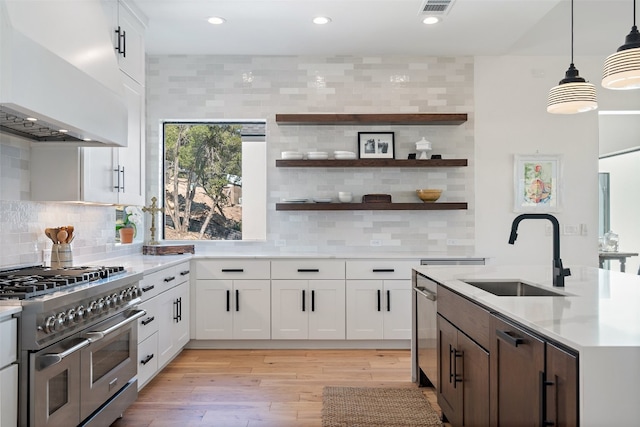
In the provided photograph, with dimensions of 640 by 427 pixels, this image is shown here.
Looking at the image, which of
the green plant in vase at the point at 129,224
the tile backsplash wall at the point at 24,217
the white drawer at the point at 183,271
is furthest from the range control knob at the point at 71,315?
the green plant in vase at the point at 129,224

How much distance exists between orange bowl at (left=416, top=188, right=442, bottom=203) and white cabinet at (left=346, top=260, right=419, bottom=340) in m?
0.75

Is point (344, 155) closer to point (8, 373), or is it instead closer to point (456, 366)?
point (456, 366)

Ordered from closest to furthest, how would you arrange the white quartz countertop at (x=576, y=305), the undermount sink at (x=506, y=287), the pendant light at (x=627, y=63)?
1. the white quartz countertop at (x=576, y=305)
2. the pendant light at (x=627, y=63)
3. the undermount sink at (x=506, y=287)

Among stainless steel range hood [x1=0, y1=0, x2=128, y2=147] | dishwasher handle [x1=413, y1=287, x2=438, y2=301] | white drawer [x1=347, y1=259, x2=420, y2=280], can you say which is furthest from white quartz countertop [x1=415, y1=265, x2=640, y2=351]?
stainless steel range hood [x1=0, y1=0, x2=128, y2=147]

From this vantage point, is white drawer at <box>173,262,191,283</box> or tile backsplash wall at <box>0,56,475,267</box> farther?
tile backsplash wall at <box>0,56,475,267</box>

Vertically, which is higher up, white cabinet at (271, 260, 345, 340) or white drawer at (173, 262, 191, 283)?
white drawer at (173, 262, 191, 283)

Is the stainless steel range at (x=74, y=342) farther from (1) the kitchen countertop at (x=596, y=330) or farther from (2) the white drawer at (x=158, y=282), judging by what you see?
(1) the kitchen countertop at (x=596, y=330)

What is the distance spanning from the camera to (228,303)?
441cm

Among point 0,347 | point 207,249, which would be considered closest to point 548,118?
point 207,249

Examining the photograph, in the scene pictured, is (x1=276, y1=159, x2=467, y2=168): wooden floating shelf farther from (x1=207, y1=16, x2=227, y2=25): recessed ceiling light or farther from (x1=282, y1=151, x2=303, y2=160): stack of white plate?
(x1=207, y1=16, x2=227, y2=25): recessed ceiling light

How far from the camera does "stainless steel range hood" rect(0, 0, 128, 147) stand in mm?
1936

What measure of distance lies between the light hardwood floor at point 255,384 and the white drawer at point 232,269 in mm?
706

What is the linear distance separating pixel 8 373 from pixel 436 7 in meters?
3.62

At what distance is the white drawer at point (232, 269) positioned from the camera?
441 centimetres
